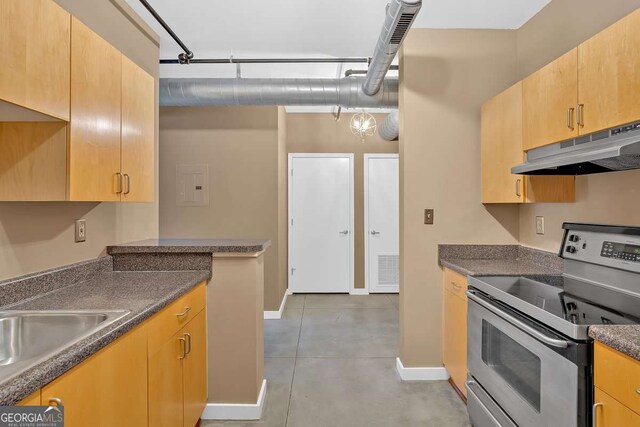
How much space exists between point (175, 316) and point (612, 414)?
5.61 feet

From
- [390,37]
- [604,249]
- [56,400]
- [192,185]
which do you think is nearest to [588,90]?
[604,249]

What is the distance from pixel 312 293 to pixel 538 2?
13.6 feet

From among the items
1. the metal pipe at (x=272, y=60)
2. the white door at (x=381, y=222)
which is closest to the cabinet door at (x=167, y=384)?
the metal pipe at (x=272, y=60)

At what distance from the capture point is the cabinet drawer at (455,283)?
222 centimetres

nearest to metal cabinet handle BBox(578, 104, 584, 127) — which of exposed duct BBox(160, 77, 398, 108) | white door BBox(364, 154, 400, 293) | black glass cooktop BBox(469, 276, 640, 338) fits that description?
black glass cooktop BBox(469, 276, 640, 338)

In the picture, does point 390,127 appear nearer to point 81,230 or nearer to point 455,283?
point 455,283

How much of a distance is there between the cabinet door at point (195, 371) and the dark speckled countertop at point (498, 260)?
163cm

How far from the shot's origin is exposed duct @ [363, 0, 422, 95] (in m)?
1.81

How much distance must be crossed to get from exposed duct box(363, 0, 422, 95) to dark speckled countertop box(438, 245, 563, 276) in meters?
1.45

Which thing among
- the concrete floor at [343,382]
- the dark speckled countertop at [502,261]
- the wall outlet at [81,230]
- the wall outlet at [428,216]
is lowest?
the concrete floor at [343,382]

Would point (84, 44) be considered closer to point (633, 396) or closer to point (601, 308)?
point (633, 396)

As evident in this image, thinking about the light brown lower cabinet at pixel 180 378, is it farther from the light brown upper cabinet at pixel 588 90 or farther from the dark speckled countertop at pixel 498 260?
the light brown upper cabinet at pixel 588 90

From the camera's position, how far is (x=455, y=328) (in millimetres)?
2359

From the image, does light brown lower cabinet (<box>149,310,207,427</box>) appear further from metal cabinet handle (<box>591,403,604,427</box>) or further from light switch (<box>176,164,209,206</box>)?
light switch (<box>176,164,209,206</box>)
